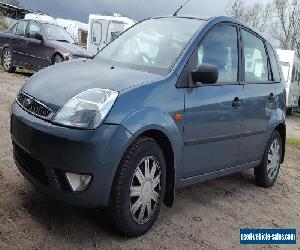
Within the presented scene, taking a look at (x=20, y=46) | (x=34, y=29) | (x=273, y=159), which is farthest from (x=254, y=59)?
(x=20, y=46)

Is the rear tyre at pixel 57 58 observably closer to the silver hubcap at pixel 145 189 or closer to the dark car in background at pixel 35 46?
the dark car in background at pixel 35 46

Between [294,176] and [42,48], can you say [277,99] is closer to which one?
[294,176]

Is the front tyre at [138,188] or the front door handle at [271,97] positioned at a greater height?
the front door handle at [271,97]

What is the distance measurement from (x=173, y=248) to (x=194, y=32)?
203 centimetres

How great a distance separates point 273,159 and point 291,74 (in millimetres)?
15280

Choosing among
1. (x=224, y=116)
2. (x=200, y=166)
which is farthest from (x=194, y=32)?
(x=200, y=166)

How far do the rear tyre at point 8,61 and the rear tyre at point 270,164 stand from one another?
10965 mm

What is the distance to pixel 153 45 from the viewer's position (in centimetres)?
472

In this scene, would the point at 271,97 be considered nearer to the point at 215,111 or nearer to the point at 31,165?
the point at 215,111

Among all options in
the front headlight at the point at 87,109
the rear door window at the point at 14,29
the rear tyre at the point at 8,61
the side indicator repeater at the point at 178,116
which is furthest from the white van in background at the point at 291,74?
the front headlight at the point at 87,109

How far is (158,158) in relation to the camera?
4039 millimetres

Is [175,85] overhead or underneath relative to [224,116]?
overhead

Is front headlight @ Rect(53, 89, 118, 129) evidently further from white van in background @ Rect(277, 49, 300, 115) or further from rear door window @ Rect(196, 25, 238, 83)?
white van in background @ Rect(277, 49, 300, 115)

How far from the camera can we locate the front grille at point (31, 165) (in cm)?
375
